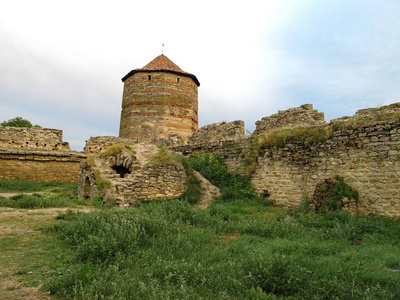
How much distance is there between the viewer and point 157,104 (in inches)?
824

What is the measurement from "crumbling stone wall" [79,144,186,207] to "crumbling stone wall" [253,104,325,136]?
13.3 feet

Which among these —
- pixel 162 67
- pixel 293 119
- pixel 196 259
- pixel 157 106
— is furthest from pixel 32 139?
pixel 196 259

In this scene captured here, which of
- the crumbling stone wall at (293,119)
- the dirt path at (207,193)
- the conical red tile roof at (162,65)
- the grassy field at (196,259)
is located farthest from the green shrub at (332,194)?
the conical red tile roof at (162,65)

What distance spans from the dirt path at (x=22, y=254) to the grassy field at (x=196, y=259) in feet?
0.05

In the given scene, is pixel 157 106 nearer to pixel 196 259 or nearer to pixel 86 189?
pixel 86 189

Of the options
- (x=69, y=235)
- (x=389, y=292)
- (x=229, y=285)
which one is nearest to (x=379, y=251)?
(x=389, y=292)

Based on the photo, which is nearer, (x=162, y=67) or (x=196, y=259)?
(x=196, y=259)

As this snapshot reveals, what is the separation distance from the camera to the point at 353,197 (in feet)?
23.8

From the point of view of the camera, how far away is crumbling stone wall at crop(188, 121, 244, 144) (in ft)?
39.2

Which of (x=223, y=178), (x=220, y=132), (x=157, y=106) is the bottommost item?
(x=223, y=178)

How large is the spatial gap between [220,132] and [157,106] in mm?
9575

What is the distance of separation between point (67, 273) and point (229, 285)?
1.88m

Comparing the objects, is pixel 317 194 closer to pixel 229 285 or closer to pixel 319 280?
pixel 319 280

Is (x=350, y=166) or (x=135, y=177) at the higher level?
(x=350, y=166)
